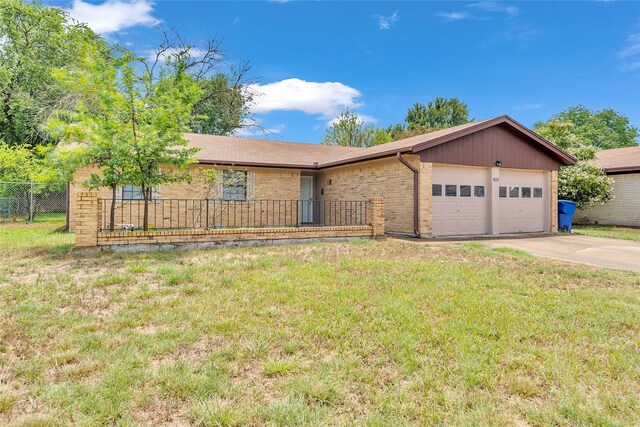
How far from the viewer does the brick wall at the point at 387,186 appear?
11.5 meters

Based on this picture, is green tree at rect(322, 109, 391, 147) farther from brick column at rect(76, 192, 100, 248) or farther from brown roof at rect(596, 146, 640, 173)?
→ brick column at rect(76, 192, 100, 248)

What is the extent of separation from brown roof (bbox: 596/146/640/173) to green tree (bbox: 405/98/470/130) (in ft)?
76.9

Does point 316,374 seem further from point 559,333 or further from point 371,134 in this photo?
point 371,134

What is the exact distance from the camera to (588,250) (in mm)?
8969

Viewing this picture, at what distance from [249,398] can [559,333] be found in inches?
115

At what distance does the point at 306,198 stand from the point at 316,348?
13642 mm

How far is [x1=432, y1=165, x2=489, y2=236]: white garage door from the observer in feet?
38.1

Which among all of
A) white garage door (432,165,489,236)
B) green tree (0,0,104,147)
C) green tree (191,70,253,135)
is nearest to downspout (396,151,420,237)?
white garage door (432,165,489,236)

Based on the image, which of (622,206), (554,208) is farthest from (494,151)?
(622,206)

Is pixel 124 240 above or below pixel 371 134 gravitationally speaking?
below

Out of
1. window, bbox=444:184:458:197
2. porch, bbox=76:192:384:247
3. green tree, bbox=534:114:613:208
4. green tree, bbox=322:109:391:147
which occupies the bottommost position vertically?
porch, bbox=76:192:384:247

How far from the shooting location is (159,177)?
328 inches

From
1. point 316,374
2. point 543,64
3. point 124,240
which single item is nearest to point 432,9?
point 543,64

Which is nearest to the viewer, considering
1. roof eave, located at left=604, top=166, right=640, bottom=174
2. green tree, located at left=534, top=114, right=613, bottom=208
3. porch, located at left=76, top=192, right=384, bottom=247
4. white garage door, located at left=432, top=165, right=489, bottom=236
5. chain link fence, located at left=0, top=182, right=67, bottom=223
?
porch, located at left=76, top=192, right=384, bottom=247
